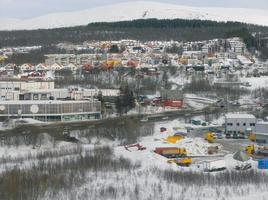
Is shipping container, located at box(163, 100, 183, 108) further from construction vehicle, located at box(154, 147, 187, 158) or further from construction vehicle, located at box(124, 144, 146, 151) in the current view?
construction vehicle, located at box(154, 147, 187, 158)

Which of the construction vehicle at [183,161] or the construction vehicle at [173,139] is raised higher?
the construction vehicle at [173,139]

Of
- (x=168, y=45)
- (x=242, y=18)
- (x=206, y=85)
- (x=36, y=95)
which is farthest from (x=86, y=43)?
(x=242, y=18)

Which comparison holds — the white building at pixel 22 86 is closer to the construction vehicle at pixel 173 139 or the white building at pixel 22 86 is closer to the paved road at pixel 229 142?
the paved road at pixel 229 142

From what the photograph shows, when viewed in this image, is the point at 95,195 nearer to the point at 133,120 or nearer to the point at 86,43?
the point at 133,120

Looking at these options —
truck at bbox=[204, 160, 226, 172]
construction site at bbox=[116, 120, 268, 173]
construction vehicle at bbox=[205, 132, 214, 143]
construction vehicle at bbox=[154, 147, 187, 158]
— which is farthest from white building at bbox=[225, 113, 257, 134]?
truck at bbox=[204, 160, 226, 172]

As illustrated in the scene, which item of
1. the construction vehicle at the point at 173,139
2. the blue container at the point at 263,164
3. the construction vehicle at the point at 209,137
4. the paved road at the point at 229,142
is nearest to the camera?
the blue container at the point at 263,164

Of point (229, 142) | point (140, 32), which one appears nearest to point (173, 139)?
point (229, 142)

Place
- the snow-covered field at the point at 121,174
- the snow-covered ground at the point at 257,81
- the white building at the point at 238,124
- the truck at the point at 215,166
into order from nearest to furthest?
the snow-covered field at the point at 121,174
the truck at the point at 215,166
the white building at the point at 238,124
the snow-covered ground at the point at 257,81

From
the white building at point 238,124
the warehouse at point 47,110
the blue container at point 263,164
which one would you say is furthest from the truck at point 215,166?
the warehouse at point 47,110

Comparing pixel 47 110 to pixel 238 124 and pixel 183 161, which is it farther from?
pixel 183 161

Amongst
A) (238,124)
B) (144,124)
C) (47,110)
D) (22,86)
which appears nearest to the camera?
(238,124)
